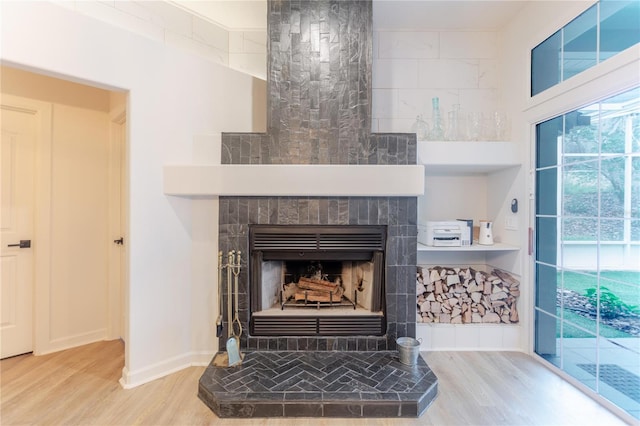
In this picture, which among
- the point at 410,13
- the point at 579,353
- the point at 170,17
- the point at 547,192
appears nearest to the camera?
the point at 579,353

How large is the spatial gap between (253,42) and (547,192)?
9.16ft

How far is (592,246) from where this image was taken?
186 centimetres

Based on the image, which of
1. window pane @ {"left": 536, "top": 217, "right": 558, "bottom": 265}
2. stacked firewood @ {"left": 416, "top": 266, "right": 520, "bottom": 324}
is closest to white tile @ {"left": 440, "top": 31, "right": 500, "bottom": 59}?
window pane @ {"left": 536, "top": 217, "right": 558, "bottom": 265}

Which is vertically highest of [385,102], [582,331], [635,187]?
[385,102]

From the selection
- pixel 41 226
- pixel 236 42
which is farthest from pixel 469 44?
pixel 41 226

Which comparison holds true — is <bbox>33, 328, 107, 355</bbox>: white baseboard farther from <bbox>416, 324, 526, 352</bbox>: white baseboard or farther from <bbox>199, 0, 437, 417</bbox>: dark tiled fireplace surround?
<bbox>416, 324, 526, 352</bbox>: white baseboard

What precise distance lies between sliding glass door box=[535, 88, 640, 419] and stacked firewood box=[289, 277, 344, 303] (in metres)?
1.58

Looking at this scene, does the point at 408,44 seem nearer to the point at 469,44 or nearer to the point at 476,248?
the point at 469,44

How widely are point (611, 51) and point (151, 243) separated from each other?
3067 mm

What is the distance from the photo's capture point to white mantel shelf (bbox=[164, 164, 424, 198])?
203 cm

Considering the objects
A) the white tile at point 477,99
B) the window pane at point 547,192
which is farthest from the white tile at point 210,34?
the window pane at point 547,192

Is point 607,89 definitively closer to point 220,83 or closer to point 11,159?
point 220,83

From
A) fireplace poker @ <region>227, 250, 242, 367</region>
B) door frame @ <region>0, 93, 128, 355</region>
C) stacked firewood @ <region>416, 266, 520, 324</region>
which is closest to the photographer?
fireplace poker @ <region>227, 250, 242, 367</region>

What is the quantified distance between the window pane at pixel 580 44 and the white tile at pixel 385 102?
4.01 feet
